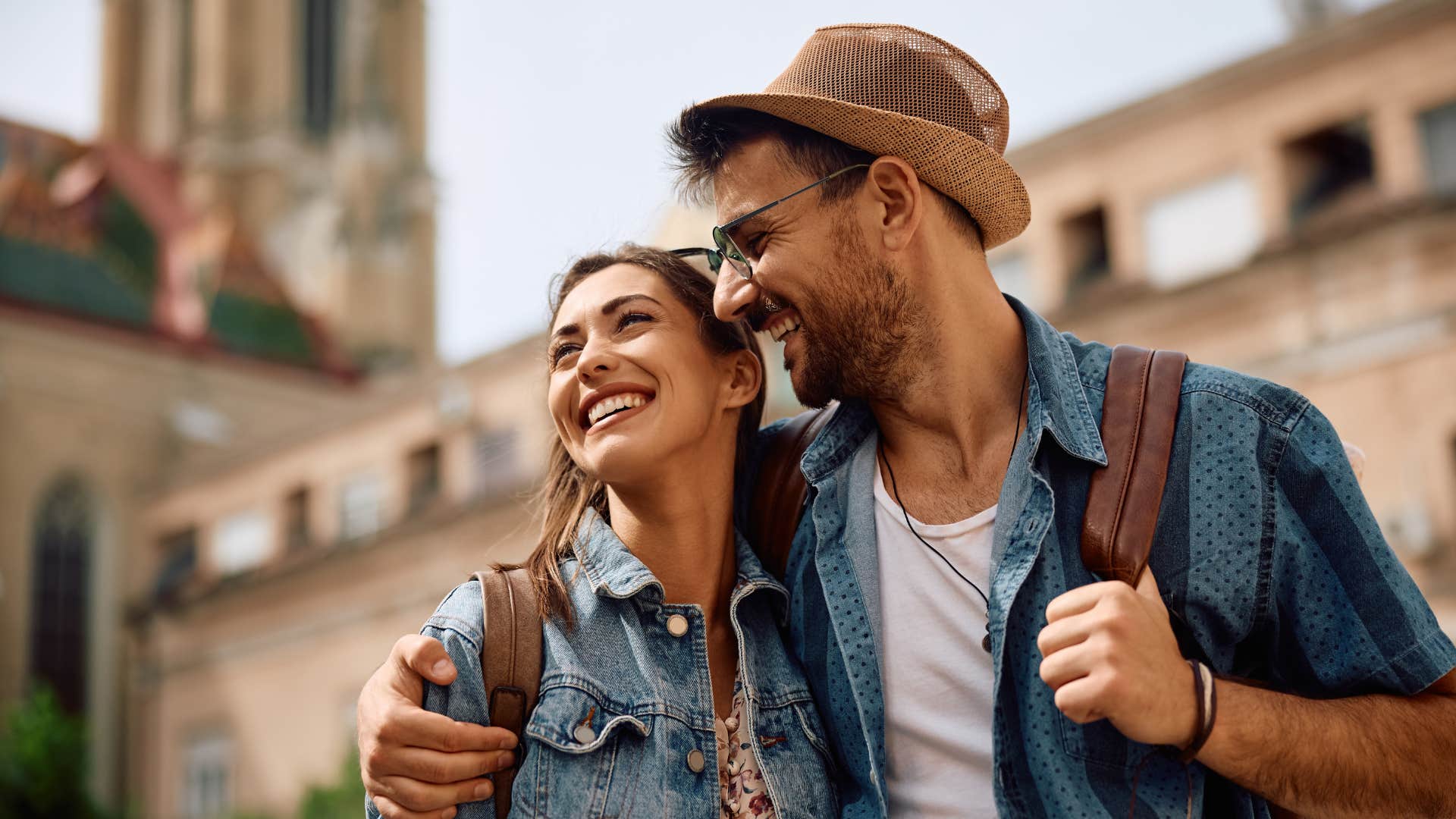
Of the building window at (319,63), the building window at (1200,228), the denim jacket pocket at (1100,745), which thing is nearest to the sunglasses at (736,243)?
the denim jacket pocket at (1100,745)

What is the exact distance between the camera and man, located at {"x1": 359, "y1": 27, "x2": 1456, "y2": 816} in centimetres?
277

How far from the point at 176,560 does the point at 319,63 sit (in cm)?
2023

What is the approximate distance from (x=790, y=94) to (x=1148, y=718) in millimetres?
1501

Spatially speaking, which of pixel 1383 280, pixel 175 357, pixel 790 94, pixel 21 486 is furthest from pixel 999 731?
pixel 175 357

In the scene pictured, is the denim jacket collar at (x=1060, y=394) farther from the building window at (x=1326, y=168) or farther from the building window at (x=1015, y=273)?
the building window at (x=1015, y=273)

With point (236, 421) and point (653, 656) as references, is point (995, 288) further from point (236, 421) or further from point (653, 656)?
point (236, 421)

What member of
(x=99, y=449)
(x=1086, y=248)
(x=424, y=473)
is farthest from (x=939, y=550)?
(x=99, y=449)

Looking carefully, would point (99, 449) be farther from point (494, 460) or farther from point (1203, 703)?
point (1203, 703)

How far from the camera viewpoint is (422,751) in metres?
2.93

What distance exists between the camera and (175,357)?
3775cm

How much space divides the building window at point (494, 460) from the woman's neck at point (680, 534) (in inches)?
912

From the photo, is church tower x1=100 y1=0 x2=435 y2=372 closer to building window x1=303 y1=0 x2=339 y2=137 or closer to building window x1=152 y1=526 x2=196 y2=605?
building window x1=303 y1=0 x2=339 y2=137

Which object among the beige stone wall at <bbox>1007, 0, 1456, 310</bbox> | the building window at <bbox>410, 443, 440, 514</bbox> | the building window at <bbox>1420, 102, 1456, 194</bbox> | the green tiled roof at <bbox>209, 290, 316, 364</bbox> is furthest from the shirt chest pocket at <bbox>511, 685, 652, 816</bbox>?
the green tiled roof at <bbox>209, 290, 316, 364</bbox>

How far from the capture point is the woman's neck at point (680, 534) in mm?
3564
